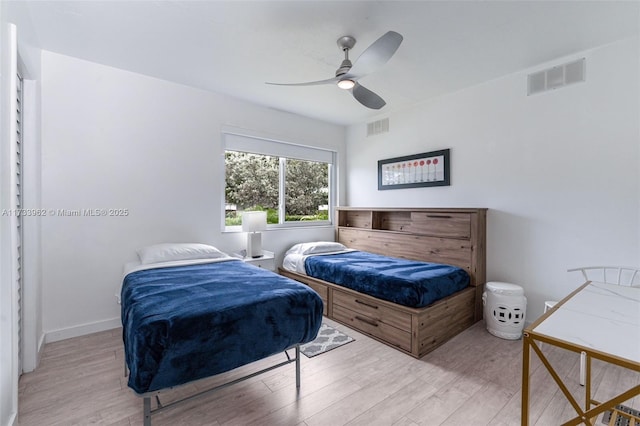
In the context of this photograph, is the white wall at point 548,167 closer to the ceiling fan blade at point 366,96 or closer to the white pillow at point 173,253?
the ceiling fan blade at point 366,96

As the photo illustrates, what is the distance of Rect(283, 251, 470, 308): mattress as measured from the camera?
2479mm

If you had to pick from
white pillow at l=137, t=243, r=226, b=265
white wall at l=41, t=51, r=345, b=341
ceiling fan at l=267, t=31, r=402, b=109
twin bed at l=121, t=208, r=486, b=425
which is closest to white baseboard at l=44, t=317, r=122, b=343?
white wall at l=41, t=51, r=345, b=341

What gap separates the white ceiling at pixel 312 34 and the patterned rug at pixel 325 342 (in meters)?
2.63

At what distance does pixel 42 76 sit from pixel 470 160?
14.5 feet

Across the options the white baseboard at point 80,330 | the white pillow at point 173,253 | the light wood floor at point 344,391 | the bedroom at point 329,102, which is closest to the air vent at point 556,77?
the bedroom at point 329,102

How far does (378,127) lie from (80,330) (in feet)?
14.4

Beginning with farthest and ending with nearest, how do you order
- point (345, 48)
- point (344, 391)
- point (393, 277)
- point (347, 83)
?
point (393, 277) → point (345, 48) → point (347, 83) → point (344, 391)

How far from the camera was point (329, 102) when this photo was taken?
3.73m

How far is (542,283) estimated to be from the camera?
2807 millimetres

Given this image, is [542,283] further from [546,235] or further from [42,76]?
[42,76]

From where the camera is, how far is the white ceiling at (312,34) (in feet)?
6.51

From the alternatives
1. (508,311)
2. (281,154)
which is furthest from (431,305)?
(281,154)

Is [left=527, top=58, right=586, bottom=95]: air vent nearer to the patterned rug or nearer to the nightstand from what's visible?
the patterned rug

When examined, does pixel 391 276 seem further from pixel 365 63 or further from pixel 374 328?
pixel 365 63
